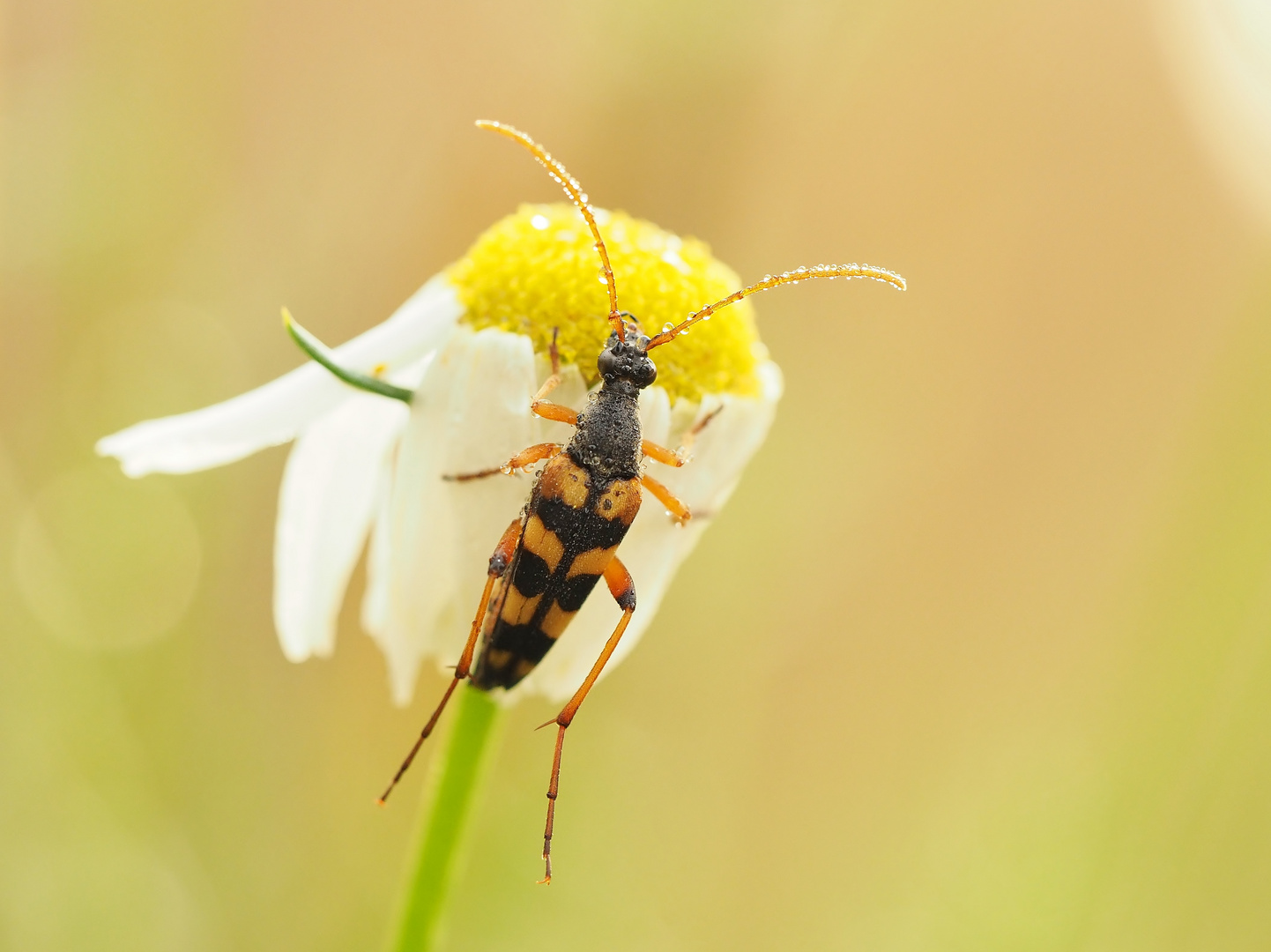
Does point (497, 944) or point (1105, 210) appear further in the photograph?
point (1105, 210)

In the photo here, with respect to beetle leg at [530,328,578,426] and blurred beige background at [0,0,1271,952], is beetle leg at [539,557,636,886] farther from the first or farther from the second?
blurred beige background at [0,0,1271,952]

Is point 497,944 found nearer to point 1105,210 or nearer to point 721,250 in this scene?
point 721,250

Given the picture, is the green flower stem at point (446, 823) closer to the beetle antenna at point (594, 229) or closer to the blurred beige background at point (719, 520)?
the beetle antenna at point (594, 229)

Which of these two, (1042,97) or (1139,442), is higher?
(1042,97)

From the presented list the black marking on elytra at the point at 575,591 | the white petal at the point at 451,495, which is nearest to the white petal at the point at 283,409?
the white petal at the point at 451,495

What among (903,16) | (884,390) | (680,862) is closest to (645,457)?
(680,862)

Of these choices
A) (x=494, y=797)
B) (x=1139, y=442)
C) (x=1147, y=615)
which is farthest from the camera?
(x=1139, y=442)
